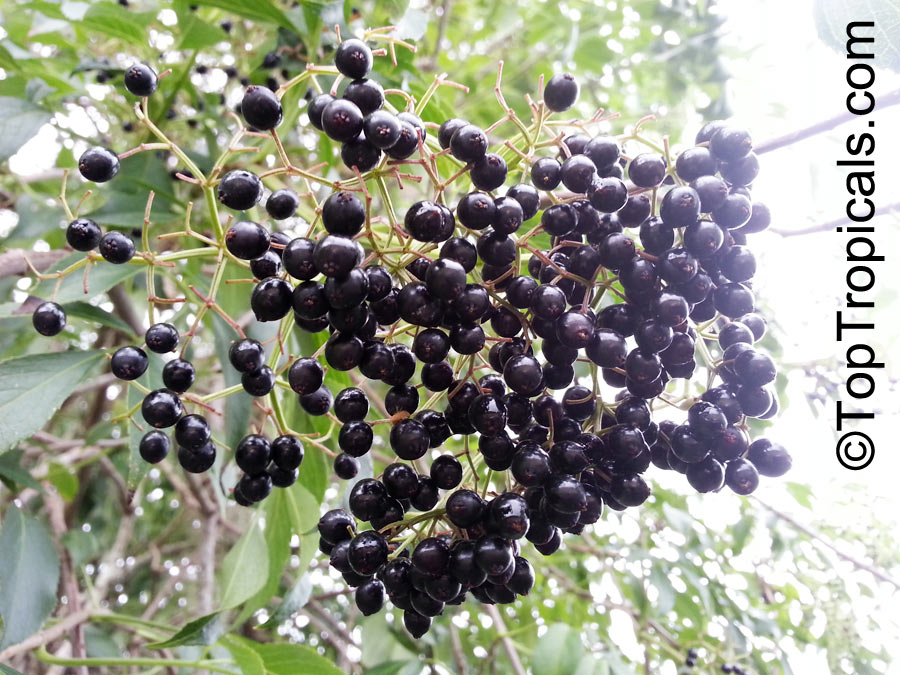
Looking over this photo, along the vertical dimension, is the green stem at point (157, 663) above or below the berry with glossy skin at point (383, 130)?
Result: below

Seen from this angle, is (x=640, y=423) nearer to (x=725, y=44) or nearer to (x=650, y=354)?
(x=650, y=354)

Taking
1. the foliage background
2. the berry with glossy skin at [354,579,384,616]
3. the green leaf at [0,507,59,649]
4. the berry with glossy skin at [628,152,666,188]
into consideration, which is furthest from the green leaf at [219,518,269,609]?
the berry with glossy skin at [628,152,666,188]

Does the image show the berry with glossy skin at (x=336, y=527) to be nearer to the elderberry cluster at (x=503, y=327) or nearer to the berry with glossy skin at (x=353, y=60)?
the elderberry cluster at (x=503, y=327)

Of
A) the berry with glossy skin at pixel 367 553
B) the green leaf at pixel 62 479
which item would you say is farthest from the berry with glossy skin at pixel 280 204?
the green leaf at pixel 62 479

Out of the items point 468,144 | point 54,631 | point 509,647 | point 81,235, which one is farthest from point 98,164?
point 509,647

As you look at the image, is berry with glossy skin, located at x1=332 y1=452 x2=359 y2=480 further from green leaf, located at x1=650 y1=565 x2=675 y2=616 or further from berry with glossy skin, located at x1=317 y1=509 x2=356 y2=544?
green leaf, located at x1=650 y1=565 x2=675 y2=616
